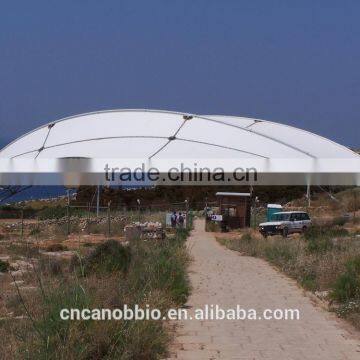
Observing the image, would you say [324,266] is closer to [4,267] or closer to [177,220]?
[4,267]

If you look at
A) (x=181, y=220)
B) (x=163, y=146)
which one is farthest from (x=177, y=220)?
(x=163, y=146)

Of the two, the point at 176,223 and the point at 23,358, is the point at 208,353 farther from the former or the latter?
the point at 176,223

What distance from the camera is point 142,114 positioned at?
22.0m

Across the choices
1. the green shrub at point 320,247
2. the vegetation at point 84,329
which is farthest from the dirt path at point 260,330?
the green shrub at point 320,247

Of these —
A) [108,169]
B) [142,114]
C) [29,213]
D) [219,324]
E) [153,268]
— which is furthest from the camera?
[29,213]

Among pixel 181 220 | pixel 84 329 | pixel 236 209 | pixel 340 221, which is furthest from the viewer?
pixel 236 209

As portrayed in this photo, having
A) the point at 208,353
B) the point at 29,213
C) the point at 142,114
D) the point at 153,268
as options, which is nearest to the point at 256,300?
the point at 153,268

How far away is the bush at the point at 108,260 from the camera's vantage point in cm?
1230

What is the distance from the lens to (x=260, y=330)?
9.02 m

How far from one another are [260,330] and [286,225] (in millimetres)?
24923

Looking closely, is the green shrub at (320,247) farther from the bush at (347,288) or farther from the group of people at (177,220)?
the group of people at (177,220)

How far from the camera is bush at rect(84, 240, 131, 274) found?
40.3 feet

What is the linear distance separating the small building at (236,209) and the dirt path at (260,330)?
2320cm

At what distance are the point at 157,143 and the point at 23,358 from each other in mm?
13987
